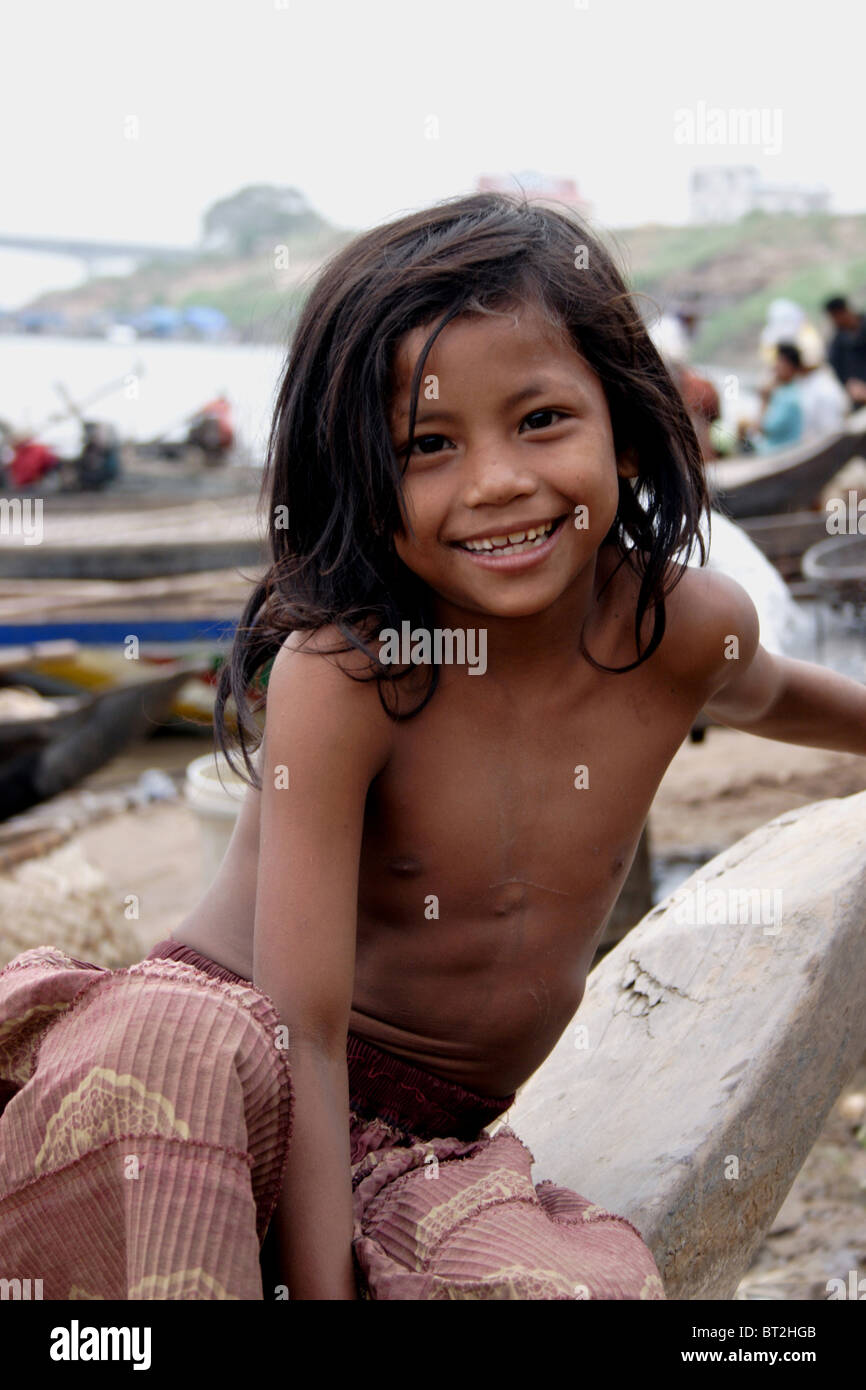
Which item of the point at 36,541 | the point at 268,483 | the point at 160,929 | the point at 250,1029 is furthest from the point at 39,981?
the point at 36,541

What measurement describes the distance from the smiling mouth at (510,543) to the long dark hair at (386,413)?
81mm

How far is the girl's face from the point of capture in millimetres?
1423

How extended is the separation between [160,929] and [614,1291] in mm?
4065

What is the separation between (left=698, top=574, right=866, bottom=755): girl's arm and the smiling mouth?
0.32 m

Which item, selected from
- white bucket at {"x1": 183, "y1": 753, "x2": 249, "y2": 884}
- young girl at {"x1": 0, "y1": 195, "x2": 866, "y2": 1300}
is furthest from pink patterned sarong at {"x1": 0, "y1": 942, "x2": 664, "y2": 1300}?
white bucket at {"x1": 183, "y1": 753, "x2": 249, "y2": 884}

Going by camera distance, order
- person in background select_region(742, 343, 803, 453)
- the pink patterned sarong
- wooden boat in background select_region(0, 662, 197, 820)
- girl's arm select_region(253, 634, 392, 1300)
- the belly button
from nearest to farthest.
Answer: the pink patterned sarong
girl's arm select_region(253, 634, 392, 1300)
the belly button
wooden boat in background select_region(0, 662, 197, 820)
person in background select_region(742, 343, 803, 453)

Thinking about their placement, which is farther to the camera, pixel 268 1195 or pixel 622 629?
pixel 622 629

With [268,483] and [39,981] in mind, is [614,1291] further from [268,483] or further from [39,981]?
[268,483]

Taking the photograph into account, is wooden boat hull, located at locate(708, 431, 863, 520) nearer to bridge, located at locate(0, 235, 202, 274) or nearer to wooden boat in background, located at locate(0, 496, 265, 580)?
wooden boat in background, located at locate(0, 496, 265, 580)

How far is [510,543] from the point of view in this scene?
1.47m

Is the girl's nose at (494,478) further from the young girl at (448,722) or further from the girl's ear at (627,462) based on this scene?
the girl's ear at (627,462)

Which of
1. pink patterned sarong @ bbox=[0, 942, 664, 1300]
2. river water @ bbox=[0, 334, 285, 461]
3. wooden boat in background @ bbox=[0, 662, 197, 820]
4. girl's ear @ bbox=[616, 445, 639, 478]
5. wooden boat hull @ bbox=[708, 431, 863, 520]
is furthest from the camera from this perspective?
river water @ bbox=[0, 334, 285, 461]

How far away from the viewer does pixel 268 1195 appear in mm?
1249

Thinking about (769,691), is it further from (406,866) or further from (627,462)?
(406,866)
